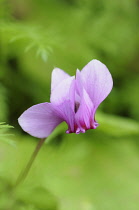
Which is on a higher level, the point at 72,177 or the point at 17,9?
the point at 17,9

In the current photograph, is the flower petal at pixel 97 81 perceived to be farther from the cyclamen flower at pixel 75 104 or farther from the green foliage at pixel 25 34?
the green foliage at pixel 25 34

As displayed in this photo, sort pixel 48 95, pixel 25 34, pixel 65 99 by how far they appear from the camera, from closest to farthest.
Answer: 1. pixel 65 99
2. pixel 25 34
3. pixel 48 95

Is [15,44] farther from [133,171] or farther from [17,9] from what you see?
[133,171]

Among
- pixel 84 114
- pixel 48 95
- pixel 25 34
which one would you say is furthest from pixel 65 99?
pixel 48 95

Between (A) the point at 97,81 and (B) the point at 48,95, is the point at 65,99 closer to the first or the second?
(A) the point at 97,81

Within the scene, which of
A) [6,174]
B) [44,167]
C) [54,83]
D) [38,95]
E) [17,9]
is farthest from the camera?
[17,9]

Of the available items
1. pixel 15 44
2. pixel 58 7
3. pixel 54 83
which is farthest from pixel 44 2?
pixel 54 83
